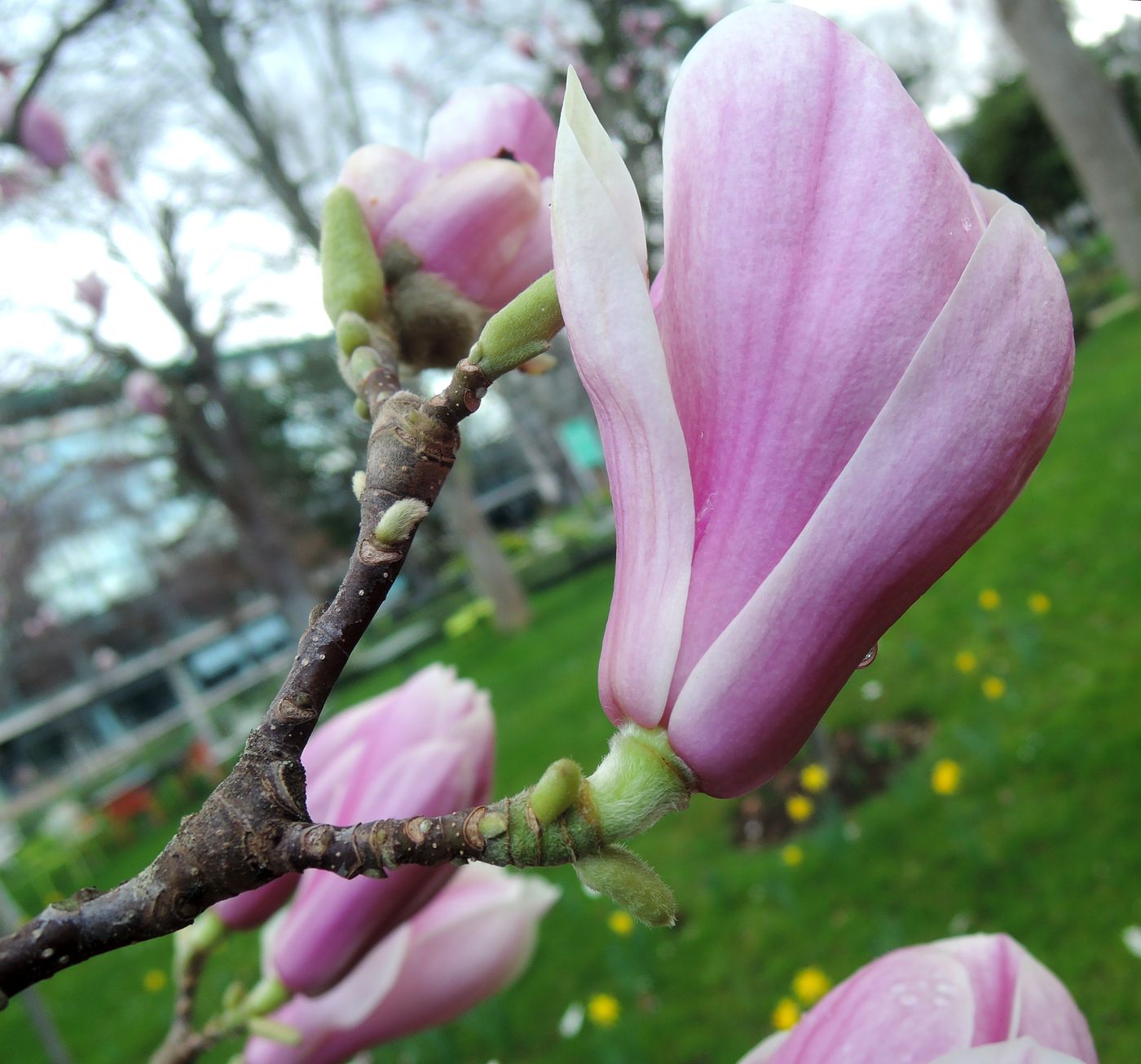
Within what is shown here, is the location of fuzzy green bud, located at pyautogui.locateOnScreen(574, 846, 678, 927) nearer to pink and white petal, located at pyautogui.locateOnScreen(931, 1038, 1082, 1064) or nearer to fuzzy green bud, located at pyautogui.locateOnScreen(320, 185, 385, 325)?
pink and white petal, located at pyautogui.locateOnScreen(931, 1038, 1082, 1064)

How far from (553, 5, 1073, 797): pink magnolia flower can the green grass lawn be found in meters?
1.90

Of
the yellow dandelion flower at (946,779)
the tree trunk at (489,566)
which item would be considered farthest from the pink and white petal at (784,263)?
the tree trunk at (489,566)

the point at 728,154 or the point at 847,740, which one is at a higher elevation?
the point at 728,154

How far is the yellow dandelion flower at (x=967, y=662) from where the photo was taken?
12.5 ft

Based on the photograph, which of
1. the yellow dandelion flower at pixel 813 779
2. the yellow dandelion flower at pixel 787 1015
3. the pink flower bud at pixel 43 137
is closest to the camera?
the yellow dandelion flower at pixel 787 1015

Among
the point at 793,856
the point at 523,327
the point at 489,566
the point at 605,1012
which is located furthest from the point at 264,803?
the point at 489,566

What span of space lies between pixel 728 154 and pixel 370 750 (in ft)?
1.72

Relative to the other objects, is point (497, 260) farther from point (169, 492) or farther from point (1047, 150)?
point (169, 492)

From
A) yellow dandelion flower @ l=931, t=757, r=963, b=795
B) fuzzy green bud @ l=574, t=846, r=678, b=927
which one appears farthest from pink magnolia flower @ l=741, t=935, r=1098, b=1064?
yellow dandelion flower @ l=931, t=757, r=963, b=795

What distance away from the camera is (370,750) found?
75 centimetres

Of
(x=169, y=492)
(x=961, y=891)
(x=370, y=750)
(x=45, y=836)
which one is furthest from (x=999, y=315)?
(x=169, y=492)

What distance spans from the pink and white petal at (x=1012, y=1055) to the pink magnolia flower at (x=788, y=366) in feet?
0.47

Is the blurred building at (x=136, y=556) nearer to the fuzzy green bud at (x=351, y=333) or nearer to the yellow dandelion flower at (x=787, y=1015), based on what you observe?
the yellow dandelion flower at (x=787, y=1015)

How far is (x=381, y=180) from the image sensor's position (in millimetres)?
628
